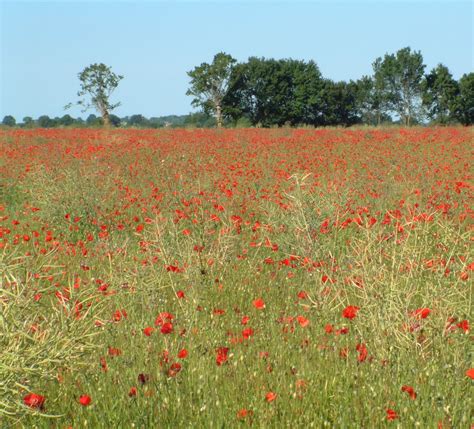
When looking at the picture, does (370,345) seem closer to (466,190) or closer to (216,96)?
(466,190)

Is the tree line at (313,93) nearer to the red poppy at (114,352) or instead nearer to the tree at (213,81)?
the tree at (213,81)

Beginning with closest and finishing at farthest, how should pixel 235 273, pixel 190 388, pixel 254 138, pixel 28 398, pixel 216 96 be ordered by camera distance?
pixel 28 398 → pixel 190 388 → pixel 235 273 → pixel 254 138 → pixel 216 96

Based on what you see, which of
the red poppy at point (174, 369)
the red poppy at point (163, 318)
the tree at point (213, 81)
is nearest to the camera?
the red poppy at point (174, 369)

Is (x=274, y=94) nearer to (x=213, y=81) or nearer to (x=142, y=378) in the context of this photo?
(x=213, y=81)

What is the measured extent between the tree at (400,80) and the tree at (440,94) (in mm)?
2476

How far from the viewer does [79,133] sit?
872 inches

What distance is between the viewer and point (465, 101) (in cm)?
5794

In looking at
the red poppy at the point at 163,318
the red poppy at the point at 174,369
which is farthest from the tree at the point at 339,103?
the red poppy at the point at 174,369

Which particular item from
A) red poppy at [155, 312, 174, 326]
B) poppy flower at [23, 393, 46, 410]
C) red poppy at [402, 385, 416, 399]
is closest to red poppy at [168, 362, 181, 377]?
red poppy at [155, 312, 174, 326]

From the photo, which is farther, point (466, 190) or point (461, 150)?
point (461, 150)

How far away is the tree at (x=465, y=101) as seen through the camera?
57.2 metres

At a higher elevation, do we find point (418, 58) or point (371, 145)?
point (418, 58)

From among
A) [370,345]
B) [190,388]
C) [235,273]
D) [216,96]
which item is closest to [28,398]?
[190,388]

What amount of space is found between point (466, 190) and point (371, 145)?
769cm
